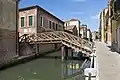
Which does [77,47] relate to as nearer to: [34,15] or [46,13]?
[34,15]

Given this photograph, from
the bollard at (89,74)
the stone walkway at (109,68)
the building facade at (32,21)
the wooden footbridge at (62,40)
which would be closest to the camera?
the bollard at (89,74)

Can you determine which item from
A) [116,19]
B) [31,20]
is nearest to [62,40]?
[31,20]

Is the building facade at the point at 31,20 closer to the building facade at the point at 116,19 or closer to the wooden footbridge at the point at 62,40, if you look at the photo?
the wooden footbridge at the point at 62,40

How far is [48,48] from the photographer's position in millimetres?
30594

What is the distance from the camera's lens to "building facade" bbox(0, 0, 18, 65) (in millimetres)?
16859

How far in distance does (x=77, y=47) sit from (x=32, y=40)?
238 inches

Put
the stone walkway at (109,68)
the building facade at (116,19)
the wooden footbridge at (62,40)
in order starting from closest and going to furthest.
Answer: the stone walkway at (109,68) < the building facade at (116,19) < the wooden footbridge at (62,40)

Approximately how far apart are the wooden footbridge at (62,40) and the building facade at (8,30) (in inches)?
152

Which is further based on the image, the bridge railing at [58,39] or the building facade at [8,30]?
the bridge railing at [58,39]

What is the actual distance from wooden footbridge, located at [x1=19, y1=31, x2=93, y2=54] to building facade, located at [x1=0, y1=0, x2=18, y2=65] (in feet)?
12.7

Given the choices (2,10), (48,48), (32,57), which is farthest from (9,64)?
(48,48)

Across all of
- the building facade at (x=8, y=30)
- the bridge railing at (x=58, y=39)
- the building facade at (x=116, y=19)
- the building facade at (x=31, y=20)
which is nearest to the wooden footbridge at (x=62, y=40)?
the bridge railing at (x=58, y=39)

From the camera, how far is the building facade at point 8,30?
55.3 ft

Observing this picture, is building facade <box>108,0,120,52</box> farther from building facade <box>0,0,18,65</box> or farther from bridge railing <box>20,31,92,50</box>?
building facade <box>0,0,18,65</box>
